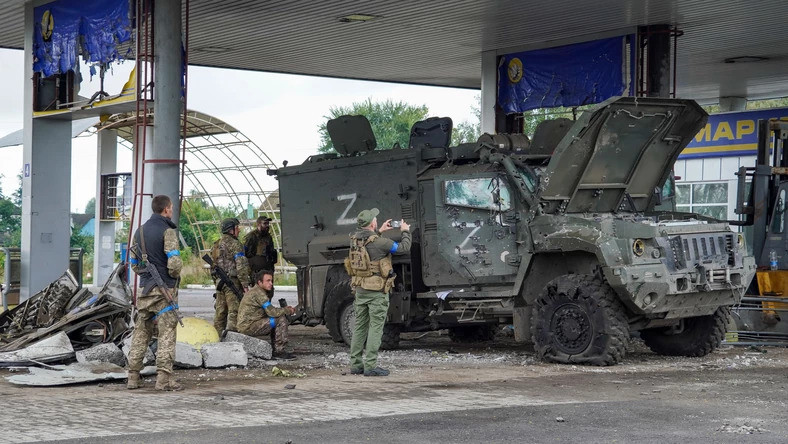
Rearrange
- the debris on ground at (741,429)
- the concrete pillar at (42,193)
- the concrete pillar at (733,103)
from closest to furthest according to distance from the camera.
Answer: the debris on ground at (741,429), the concrete pillar at (42,193), the concrete pillar at (733,103)

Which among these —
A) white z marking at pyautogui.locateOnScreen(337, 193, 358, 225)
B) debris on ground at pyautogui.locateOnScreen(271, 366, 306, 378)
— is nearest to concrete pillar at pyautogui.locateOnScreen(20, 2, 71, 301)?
white z marking at pyautogui.locateOnScreen(337, 193, 358, 225)

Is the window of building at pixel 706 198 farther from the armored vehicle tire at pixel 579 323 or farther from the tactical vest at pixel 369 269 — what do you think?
the tactical vest at pixel 369 269

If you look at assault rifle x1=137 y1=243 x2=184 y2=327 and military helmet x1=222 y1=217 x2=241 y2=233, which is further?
military helmet x1=222 y1=217 x2=241 y2=233

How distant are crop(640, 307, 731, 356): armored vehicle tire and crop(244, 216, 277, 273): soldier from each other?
576 cm

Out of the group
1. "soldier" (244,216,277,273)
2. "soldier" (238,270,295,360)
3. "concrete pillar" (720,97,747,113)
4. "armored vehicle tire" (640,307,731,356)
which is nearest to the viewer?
"armored vehicle tire" (640,307,731,356)

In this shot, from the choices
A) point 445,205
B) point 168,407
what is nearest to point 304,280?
point 445,205

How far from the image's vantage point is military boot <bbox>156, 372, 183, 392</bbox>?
34.1 ft

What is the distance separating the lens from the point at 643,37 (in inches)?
757

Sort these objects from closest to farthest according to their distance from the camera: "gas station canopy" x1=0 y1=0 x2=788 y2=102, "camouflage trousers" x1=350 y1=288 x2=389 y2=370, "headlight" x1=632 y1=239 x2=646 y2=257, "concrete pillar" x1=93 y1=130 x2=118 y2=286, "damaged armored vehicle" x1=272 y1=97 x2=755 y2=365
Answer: "camouflage trousers" x1=350 y1=288 x2=389 y2=370 → "headlight" x1=632 y1=239 x2=646 y2=257 → "damaged armored vehicle" x1=272 y1=97 x2=755 y2=365 → "gas station canopy" x1=0 y1=0 x2=788 y2=102 → "concrete pillar" x1=93 y1=130 x2=118 y2=286

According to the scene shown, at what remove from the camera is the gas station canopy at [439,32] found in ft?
58.5

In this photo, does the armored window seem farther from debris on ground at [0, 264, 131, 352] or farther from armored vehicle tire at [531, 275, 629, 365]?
debris on ground at [0, 264, 131, 352]

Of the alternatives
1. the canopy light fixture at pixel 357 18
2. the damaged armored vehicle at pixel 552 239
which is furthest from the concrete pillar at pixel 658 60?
the damaged armored vehicle at pixel 552 239

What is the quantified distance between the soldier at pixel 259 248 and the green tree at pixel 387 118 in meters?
39.0

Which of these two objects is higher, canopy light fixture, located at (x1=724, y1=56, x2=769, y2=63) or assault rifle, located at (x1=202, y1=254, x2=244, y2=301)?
canopy light fixture, located at (x1=724, y1=56, x2=769, y2=63)
